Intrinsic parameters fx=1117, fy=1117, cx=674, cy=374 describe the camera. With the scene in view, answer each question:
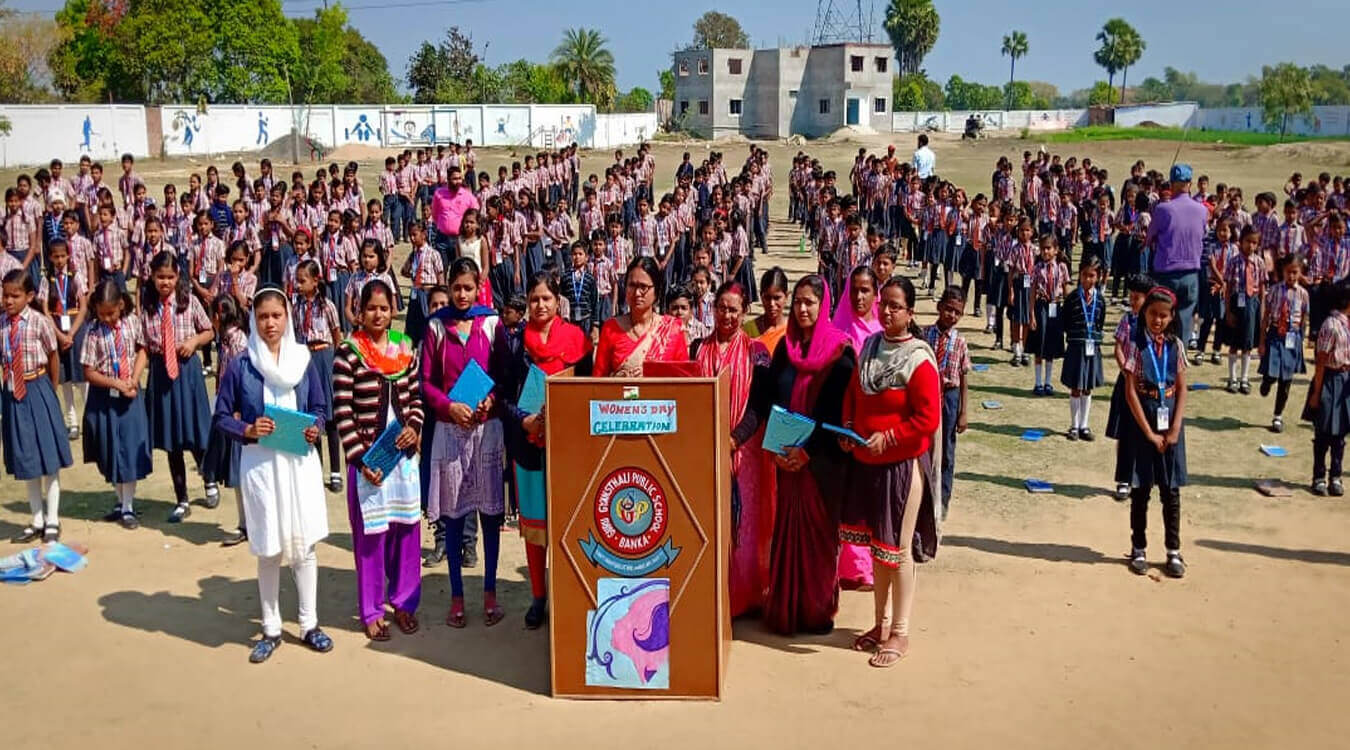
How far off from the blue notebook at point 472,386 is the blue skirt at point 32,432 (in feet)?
9.77

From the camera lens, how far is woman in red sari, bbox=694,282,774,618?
5285 millimetres

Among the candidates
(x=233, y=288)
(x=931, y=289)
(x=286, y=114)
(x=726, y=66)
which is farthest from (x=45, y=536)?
(x=726, y=66)

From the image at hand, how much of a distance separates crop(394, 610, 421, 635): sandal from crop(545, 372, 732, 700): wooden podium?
1059 mm

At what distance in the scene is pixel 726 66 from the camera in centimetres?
6034

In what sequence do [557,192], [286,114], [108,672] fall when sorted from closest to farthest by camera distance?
[108,672], [557,192], [286,114]

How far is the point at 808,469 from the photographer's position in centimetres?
519

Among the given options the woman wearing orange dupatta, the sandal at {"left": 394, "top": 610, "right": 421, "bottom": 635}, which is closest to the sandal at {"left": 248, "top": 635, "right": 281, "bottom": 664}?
the sandal at {"left": 394, "top": 610, "right": 421, "bottom": 635}

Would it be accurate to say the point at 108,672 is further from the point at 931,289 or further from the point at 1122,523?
the point at 931,289

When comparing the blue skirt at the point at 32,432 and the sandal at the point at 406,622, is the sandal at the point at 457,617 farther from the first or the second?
the blue skirt at the point at 32,432

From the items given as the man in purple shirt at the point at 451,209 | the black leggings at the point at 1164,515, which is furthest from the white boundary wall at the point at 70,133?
the black leggings at the point at 1164,515

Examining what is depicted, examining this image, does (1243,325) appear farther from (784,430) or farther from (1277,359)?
(784,430)

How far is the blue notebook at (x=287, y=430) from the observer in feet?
16.5

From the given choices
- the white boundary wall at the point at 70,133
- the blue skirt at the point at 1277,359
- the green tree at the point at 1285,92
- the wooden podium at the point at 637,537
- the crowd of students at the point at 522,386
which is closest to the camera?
the wooden podium at the point at 637,537

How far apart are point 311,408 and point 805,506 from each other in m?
2.42
